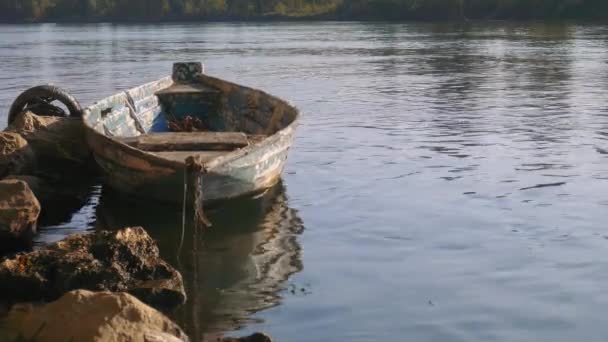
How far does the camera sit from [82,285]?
8.60 m

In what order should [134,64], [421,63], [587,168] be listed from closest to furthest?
[587,168] < [421,63] < [134,64]

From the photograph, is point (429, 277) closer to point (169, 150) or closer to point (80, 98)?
point (169, 150)

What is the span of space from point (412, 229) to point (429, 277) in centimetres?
206

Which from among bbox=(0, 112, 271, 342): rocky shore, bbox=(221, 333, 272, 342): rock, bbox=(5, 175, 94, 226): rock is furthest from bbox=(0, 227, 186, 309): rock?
bbox=(5, 175, 94, 226): rock

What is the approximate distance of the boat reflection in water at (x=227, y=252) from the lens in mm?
8773

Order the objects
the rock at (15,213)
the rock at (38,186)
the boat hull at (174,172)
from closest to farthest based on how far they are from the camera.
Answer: the rock at (15,213) → the boat hull at (174,172) → the rock at (38,186)

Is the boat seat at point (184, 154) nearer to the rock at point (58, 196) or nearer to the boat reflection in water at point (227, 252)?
the boat reflection in water at point (227, 252)

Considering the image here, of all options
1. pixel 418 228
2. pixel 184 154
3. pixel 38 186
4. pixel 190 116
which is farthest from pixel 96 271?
pixel 190 116

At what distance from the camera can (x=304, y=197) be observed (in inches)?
543

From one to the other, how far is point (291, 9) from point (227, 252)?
12330 cm

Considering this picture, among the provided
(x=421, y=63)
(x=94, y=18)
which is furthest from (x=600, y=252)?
(x=94, y=18)

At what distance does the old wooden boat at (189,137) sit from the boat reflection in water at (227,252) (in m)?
0.41

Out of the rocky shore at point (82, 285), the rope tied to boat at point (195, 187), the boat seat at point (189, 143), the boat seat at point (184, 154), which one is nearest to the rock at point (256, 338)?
the rocky shore at point (82, 285)

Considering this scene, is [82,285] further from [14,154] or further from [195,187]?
[14,154]
